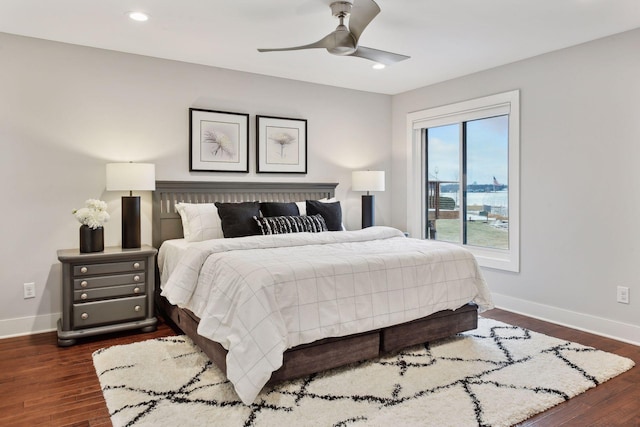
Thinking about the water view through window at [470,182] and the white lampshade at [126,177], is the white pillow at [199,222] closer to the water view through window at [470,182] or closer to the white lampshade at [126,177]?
the white lampshade at [126,177]

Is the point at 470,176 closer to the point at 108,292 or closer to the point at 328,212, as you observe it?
the point at 328,212

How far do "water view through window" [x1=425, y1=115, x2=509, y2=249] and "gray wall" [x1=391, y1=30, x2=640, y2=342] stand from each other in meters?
0.36

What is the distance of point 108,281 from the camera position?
3.49 meters

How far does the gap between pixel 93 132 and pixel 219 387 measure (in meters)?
2.69

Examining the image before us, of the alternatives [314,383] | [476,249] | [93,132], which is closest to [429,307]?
[314,383]

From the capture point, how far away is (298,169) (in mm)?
5086

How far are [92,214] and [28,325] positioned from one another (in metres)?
1.15

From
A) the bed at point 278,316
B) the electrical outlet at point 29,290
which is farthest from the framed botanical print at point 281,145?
the electrical outlet at point 29,290

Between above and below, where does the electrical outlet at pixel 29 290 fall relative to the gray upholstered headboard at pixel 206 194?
below

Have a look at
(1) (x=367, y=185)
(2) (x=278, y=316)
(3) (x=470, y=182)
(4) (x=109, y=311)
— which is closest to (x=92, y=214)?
(4) (x=109, y=311)

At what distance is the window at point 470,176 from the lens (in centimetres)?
440

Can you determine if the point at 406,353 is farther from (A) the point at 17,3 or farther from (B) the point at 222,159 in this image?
(A) the point at 17,3

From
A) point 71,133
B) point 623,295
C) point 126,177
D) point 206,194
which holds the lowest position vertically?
point 623,295

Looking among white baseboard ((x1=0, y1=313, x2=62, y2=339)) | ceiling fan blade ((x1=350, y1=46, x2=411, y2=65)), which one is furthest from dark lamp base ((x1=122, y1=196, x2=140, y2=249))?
ceiling fan blade ((x1=350, y1=46, x2=411, y2=65))
